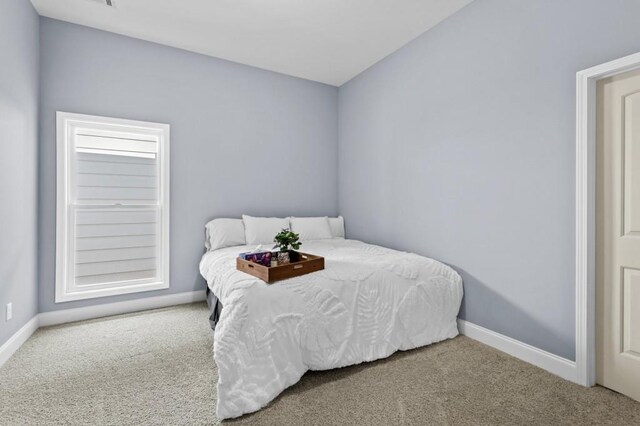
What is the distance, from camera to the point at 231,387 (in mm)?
1731

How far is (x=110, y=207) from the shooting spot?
10.9 feet

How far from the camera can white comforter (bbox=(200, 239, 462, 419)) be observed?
5.92 feet

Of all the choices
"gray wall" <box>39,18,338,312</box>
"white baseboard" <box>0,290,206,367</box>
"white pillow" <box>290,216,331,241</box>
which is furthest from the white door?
"white baseboard" <box>0,290,206,367</box>

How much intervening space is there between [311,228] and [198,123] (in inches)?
71.4

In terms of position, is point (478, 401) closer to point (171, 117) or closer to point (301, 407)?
point (301, 407)

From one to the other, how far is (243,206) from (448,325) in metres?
2.60

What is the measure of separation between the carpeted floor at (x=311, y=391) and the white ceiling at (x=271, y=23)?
9.52 feet

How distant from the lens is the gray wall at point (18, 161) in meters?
2.25

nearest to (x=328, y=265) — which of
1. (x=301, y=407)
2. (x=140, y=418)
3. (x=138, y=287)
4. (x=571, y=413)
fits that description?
(x=301, y=407)

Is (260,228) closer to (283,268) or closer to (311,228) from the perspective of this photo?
(311,228)

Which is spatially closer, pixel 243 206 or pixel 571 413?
pixel 571 413

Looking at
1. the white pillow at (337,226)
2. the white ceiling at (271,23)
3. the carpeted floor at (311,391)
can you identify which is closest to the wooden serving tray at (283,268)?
the carpeted floor at (311,391)

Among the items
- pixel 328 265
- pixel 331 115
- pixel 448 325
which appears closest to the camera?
pixel 328 265

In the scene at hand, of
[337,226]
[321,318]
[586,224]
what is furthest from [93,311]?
[586,224]
